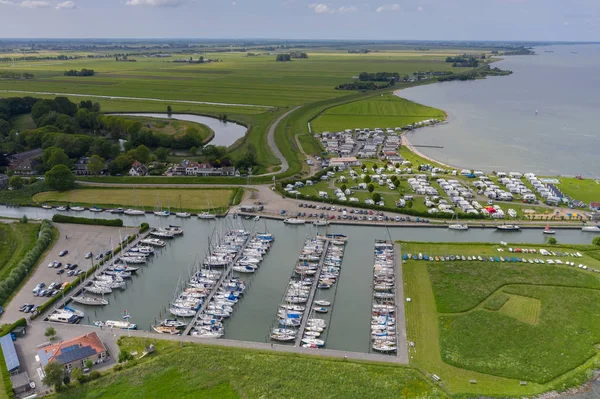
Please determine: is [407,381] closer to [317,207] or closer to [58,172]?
[317,207]

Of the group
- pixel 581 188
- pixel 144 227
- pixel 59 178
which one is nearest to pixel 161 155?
pixel 59 178

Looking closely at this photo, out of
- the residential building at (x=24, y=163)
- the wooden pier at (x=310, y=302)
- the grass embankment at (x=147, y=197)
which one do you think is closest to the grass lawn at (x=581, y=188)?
the wooden pier at (x=310, y=302)

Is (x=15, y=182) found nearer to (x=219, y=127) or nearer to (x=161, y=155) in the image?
(x=161, y=155)

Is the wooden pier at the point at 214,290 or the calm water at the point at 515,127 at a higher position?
the calm water at the point at 515,127

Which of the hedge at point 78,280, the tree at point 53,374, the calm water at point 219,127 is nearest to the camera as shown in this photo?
the tree at point 53,374

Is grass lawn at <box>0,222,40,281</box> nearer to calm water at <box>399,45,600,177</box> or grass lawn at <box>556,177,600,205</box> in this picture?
calm water at <box>399,45,600,177</box>

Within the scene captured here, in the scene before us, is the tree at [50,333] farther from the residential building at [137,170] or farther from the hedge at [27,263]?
the residential building at [137,170]
